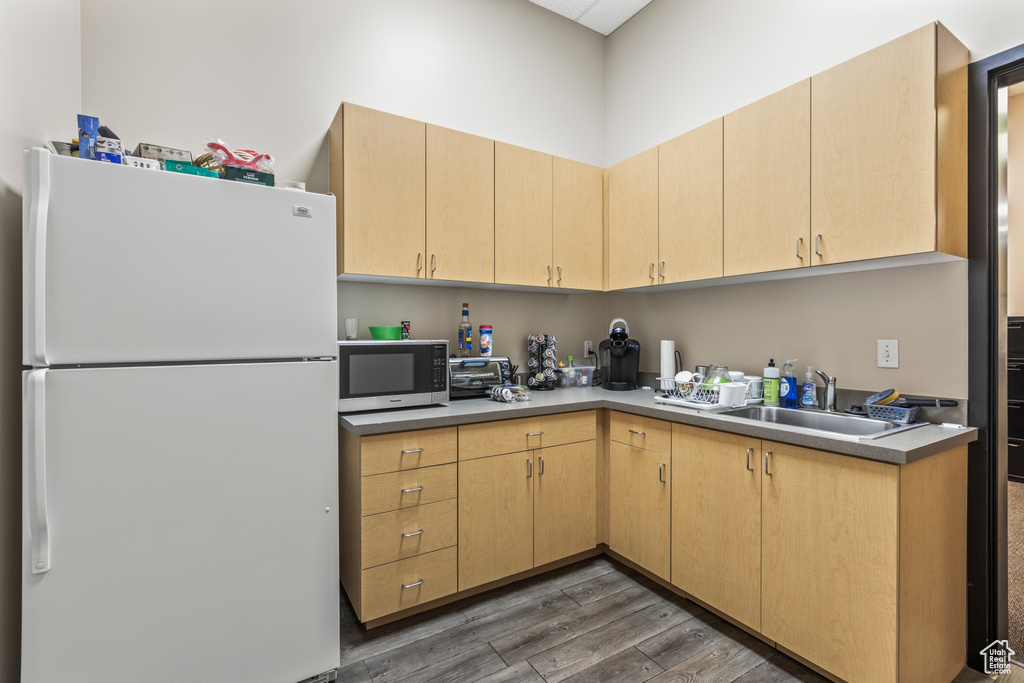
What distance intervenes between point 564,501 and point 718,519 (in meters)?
0.71

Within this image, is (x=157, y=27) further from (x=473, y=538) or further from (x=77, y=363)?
(x=473, y=538)

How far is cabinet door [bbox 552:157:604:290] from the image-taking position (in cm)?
268

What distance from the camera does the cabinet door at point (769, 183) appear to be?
1.89m

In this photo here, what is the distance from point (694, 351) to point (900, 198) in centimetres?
126

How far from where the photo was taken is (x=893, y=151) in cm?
162

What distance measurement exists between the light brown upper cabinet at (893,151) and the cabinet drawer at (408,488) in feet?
5.65

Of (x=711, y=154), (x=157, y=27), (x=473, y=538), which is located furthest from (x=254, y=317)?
(x=711, y=154)

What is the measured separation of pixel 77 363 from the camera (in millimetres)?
1292

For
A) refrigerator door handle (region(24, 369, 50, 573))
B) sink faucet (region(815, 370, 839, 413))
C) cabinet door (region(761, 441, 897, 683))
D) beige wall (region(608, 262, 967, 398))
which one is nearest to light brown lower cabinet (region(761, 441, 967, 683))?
cabinet door (region(761, 441, 897, 683))

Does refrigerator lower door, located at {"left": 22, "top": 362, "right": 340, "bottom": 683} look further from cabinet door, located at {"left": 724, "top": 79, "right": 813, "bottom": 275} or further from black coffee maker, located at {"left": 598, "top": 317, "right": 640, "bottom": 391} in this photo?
cabinet door, located at {"left": 724, "top": 79, "right": 813, "bottom": 275}

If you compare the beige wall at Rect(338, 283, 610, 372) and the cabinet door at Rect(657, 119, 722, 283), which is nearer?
the cabinet door at Rect(657, 119, 722, 283)

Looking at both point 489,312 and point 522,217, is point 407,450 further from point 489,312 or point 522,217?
point 522,217

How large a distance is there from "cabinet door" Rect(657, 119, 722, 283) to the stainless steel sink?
0.65 meters

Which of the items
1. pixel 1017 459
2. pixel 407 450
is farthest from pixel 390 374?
pixel 1017 459
